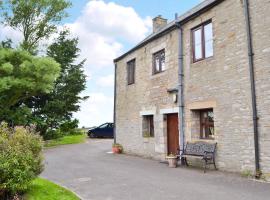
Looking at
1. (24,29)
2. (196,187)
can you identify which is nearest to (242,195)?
(196,187)

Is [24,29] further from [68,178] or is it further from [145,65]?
[68,178]

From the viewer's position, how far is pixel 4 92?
74.5ft

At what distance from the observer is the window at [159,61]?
1521 cm

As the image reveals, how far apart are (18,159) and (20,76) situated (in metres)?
16.1

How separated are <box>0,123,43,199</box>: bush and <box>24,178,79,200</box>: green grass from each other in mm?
279

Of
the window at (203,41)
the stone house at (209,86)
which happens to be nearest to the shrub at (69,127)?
the stone house at (209,86)

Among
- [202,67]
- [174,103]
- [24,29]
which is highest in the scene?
[24,29]

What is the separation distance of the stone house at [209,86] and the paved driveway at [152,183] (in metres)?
1.33

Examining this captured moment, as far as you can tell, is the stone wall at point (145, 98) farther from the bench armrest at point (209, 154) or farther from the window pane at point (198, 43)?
the bench armrest at point (209, 154)

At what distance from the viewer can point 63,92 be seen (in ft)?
89.4

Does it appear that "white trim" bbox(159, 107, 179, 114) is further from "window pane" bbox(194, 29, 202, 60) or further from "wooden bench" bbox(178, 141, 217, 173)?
"window pane" bbox(194, 29, 202, 60)

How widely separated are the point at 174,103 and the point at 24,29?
1962 centimetres

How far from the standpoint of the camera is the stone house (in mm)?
9948

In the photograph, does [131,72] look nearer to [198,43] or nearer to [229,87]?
[198,43]
